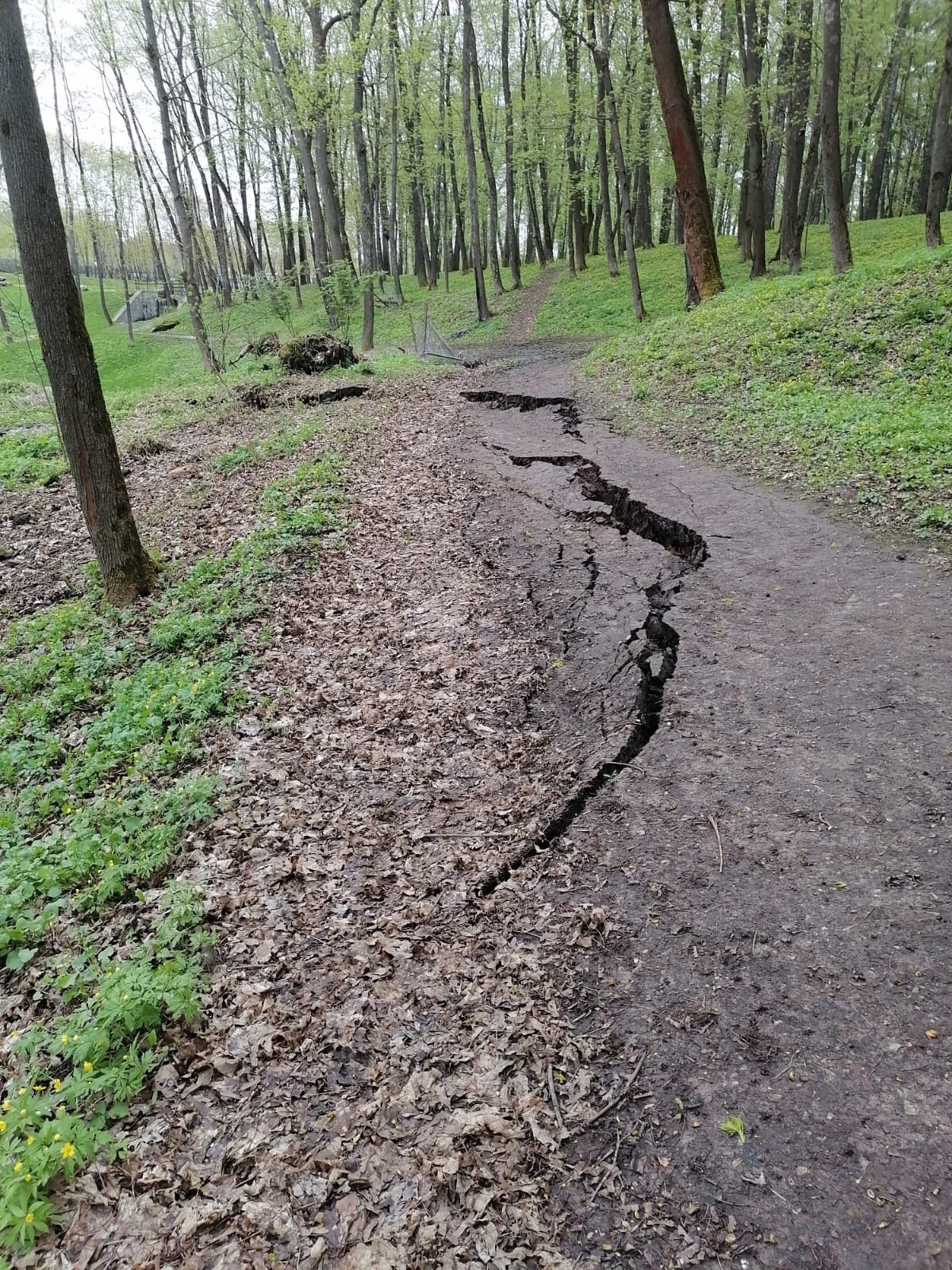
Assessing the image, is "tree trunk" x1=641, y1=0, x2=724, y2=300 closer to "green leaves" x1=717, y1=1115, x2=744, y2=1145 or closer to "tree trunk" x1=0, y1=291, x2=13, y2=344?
"green leaves" x1=717, y1=1115, x2=744, y2=1145

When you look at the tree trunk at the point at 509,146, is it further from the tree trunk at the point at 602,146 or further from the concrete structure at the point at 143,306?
the concrete structure at the point at 143,306

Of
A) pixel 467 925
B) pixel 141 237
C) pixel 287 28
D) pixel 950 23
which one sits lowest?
pixel 467 925

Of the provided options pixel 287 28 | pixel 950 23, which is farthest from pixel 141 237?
pixel 950 23

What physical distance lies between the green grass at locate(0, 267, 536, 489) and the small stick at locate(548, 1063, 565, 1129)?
10138mm

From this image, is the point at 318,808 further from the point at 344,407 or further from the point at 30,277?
the point at 344,407

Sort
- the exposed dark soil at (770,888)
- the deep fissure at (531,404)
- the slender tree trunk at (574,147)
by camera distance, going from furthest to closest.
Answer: the slender tree trunk at (574,147), the deep fissure at (531,404), the exposed dark soil at (770,888)

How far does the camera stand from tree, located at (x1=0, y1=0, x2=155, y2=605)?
6.07 metres

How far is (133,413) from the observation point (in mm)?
16266

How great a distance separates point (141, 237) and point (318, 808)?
80562mm

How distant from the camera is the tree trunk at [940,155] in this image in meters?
13.8

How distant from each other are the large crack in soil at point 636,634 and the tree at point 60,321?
4224mm

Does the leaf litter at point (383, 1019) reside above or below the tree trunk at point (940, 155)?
below

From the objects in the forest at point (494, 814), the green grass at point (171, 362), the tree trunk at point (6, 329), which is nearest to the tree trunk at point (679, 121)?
the forest at point (494, 814)

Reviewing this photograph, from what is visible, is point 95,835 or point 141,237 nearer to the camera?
point 95,835
